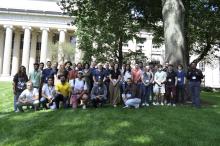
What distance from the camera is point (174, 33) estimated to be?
20.1 meters

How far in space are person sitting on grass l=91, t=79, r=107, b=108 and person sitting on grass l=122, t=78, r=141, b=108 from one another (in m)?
0.81

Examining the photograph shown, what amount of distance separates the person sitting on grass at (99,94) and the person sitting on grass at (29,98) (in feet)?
7.19

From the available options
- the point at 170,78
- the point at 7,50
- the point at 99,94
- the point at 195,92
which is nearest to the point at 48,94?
the point at 99,94

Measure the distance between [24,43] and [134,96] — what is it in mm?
60635

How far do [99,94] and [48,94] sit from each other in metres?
2.02

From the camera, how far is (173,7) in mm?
20172

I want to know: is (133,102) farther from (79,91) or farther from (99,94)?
(79,91)

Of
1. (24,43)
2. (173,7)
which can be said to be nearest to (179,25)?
(173,7)

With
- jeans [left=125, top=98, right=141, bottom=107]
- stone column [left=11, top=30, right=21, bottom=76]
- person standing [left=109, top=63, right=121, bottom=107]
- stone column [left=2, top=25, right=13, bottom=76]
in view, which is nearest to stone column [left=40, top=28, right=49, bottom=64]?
stone column [left=2, top=25, right=13, bottom=76]

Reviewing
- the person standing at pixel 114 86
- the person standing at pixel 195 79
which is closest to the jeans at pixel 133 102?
the person standing at pixel 114 86

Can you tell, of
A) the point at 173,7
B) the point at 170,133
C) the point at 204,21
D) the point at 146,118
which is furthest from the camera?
the point at 204,21

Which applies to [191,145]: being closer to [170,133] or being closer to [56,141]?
[170,133]

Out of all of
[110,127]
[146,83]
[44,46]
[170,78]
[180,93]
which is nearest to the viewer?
[110,127]

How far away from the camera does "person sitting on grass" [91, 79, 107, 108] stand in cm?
1675
